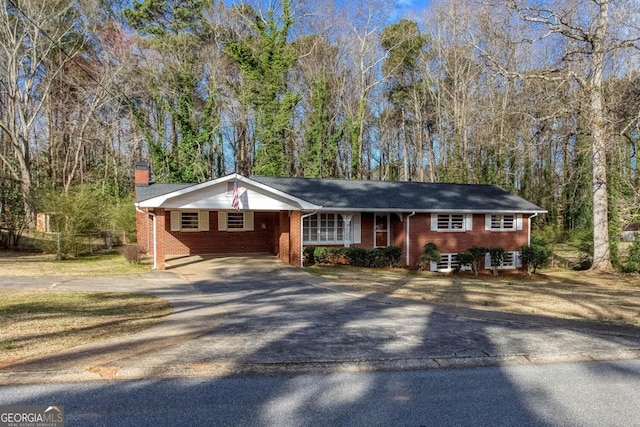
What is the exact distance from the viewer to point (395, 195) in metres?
21.0

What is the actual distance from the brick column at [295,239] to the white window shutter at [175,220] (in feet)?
21.1

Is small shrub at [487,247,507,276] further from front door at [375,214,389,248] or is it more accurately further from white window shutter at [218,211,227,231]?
white window shutter at [218,211,227,231]

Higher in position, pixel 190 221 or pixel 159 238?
pixel 190 221

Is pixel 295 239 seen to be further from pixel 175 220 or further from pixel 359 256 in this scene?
pixel 175 220

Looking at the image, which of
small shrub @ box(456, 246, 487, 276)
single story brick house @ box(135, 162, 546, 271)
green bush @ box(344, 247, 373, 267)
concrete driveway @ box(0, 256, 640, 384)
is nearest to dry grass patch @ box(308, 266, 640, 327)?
concrete driveway @ box(0, 256, 640, 384)

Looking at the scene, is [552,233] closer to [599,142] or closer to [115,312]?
[599,142]

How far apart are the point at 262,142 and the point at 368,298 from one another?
22.2 meters

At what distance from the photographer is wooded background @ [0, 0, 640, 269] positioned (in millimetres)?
27750

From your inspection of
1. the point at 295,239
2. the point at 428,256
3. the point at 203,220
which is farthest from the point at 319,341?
the point at 203,220

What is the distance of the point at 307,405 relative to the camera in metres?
4.05

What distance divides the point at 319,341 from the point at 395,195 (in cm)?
1547

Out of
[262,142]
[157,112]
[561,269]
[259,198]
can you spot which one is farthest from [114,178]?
[561,269]
